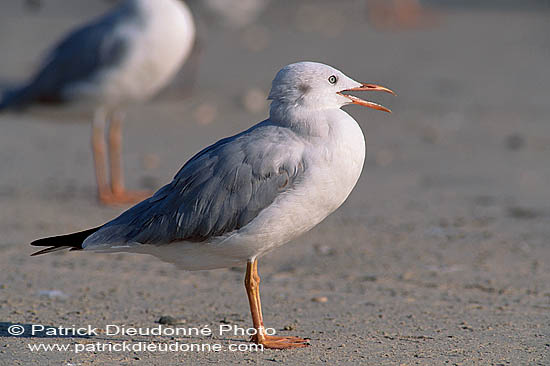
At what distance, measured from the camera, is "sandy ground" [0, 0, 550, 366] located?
14.7 feet

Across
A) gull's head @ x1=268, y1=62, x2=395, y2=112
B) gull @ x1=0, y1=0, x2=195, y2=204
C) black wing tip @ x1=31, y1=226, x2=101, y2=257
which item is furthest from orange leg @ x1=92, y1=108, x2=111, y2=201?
gull's head @ x1=268, y1=62, x2=395, y2=112

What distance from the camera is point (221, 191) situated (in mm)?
4121

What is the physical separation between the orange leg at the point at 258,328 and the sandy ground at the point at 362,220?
77 millimetres

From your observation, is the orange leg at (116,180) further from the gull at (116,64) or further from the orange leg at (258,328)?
the orange leg at (258,328)

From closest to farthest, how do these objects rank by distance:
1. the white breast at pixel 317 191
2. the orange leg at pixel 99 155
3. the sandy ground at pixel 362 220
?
the white breast at pixel 317 191 < the sandy ground at pixel 362 220 < the orange leg at pixel 99 155

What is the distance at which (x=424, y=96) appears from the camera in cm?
1200

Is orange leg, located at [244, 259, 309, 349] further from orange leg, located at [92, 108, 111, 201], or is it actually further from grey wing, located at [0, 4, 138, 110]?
grey wing, located at [0, 4, 138, 110]

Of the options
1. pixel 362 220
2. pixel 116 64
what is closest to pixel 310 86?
pixel 362 220

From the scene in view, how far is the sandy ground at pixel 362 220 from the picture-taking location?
4469mm


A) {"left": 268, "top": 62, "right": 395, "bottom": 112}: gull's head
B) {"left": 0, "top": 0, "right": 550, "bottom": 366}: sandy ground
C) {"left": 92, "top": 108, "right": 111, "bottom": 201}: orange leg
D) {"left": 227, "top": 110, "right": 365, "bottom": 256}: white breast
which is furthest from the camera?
{"left": 92, "top": 108, "right": 111, "bottom": 201}: orange leg

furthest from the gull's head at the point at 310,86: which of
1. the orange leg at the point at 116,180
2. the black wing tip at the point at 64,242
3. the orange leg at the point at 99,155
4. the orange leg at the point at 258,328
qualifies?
the orange leg at the point at 99,155

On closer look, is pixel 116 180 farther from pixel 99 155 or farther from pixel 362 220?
pixel 362 220

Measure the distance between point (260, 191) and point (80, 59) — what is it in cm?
477

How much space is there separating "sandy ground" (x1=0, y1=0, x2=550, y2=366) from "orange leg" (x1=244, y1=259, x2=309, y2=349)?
0.25ft
